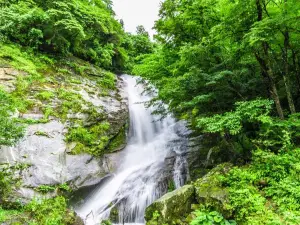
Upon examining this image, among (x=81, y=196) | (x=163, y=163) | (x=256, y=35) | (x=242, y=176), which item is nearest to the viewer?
(x=256, y=35)

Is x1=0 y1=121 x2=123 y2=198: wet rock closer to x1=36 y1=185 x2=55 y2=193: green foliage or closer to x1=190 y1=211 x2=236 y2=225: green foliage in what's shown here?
x1=36 y1=185 x2=55 y2=193: green foliage

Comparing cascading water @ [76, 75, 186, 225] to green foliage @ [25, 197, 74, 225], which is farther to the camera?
cascading water @ [76, 75, 186, 225]

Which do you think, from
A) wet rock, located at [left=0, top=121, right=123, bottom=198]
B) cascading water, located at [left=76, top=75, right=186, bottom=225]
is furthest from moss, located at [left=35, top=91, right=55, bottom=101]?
cascading water, located at [left=76, top=75, right=186, bottom=225]

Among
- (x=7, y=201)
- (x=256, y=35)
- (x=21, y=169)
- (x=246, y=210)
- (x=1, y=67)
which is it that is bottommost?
(x=246, y=210)

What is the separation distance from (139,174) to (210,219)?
4.62 m

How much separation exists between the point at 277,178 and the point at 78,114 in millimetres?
7332

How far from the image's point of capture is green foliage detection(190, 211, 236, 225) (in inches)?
165

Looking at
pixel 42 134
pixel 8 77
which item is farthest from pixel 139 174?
pixel 8 77

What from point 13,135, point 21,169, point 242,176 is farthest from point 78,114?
point 242,176

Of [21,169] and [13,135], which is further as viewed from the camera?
[21,169]

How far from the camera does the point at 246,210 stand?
165 inches

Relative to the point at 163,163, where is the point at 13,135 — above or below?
above

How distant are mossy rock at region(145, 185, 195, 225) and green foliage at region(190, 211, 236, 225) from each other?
2.32 ft

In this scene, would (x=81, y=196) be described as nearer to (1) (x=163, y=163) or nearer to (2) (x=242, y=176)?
(1) (x=163, y=163)
